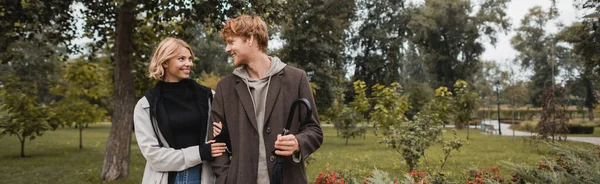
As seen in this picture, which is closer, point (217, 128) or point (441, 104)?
point (217, 128)

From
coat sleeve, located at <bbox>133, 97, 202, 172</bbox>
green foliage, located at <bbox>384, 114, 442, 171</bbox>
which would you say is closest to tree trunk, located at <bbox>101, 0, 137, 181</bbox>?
green foliage, located at <bbox>384, 114, 442, 171</bbox>

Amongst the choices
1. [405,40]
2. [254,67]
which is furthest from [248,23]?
[405,40]

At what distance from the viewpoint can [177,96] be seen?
2.98 meters

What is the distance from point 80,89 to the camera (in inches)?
567

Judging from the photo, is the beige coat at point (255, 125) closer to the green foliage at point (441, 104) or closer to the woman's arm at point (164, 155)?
the woman's arm at point (164, 155)

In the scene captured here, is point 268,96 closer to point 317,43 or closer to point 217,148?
point 217,148

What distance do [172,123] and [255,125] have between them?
0.75 m

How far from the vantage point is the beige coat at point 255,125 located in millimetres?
2389

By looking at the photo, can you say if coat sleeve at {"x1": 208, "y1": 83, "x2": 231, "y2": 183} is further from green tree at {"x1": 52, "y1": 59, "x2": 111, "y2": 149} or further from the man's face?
green tree at {"x1": 52, "y1": 59, "x2": 111, "y2": 149}

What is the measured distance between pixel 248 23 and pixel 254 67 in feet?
0.87

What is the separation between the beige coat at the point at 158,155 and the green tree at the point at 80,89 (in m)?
10.0

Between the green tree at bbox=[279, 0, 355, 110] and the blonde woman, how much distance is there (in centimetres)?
1792

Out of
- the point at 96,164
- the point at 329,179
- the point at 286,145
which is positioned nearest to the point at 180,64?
the point at 286,145

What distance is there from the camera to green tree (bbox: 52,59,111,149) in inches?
484
